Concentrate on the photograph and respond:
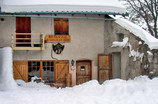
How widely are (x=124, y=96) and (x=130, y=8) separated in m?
19.6

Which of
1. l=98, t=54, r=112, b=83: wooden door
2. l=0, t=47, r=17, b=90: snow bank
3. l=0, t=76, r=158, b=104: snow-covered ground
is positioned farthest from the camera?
l=98, t=54, r=112, b=83: wooden door

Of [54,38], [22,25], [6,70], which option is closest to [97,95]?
[6,70]

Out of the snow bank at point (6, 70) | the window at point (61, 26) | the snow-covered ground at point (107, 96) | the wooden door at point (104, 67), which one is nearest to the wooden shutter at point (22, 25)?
the window at point (61, 26)

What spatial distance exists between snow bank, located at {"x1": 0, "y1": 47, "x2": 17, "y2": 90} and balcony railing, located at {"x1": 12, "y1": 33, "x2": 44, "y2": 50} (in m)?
1.06

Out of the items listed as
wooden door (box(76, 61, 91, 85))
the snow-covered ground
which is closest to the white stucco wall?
wooden door (box(76, 61, 91, 85))

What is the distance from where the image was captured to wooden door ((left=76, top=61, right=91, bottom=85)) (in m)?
20.8

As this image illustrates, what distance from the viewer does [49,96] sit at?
14508mm

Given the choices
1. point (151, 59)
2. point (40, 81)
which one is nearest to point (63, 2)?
point (40, 81)

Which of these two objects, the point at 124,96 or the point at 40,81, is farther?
the point at 40,81

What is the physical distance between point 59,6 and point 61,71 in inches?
162

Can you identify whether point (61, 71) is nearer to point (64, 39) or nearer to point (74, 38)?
point (64, 39)

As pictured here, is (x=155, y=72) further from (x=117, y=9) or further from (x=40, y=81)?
(x=40, y=81)

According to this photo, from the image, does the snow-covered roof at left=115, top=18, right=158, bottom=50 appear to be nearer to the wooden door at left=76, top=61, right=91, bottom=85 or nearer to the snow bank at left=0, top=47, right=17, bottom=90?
the wooden door at left=76, top=61, right=91, bottom=85

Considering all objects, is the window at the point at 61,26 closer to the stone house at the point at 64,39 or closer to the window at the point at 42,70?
the stone house at the point at 64,39
